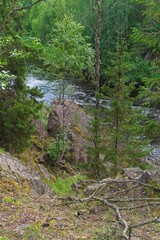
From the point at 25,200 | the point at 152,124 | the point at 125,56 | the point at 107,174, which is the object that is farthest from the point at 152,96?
the point at 107,174

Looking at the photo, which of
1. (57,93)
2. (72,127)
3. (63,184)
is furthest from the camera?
(57,93)

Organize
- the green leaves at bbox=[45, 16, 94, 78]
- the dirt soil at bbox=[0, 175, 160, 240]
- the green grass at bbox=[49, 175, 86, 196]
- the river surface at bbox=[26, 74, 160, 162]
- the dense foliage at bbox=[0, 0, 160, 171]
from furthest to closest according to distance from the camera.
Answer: the river surface at bbox=[26, 74, 160, 162] → the green leaves at bbox=[45, 16, 94, 78] → the green grass at bbox=[49, 175, 86, 196] → the dense foliage at bbox=[0, 0, 160, 171] → the dirt soil at bbox=[0, 175, 160, 240]

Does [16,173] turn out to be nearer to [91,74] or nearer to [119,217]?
[119,217]

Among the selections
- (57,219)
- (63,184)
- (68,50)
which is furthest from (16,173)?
(68,50)

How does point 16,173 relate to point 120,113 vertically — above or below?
above

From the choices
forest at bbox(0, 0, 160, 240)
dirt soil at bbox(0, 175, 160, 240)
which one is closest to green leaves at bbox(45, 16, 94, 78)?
forest at bbox(0, 0, 160, 240)

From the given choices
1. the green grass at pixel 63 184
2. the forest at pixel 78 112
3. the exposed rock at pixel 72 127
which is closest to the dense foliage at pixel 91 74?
the forest at pixel 78 112

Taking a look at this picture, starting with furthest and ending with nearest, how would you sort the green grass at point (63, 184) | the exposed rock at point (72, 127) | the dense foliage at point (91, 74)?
the exposed rock at point (72, 127)
the green grass at point (63, 184)
the dense foliage at point (91, 74)

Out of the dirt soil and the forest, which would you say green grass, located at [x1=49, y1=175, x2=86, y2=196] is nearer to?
the forest

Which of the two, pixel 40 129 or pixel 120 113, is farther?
pixel 40 129

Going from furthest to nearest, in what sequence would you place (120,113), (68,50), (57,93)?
1. (57,93)
2. (68,50)
3. (120,113)

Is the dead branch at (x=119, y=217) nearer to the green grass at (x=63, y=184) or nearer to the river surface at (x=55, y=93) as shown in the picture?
the green grass at (x=63, y=184)

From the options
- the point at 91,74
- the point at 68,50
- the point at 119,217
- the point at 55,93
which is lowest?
the point at 55,93

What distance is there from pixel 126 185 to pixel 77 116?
9.52m
